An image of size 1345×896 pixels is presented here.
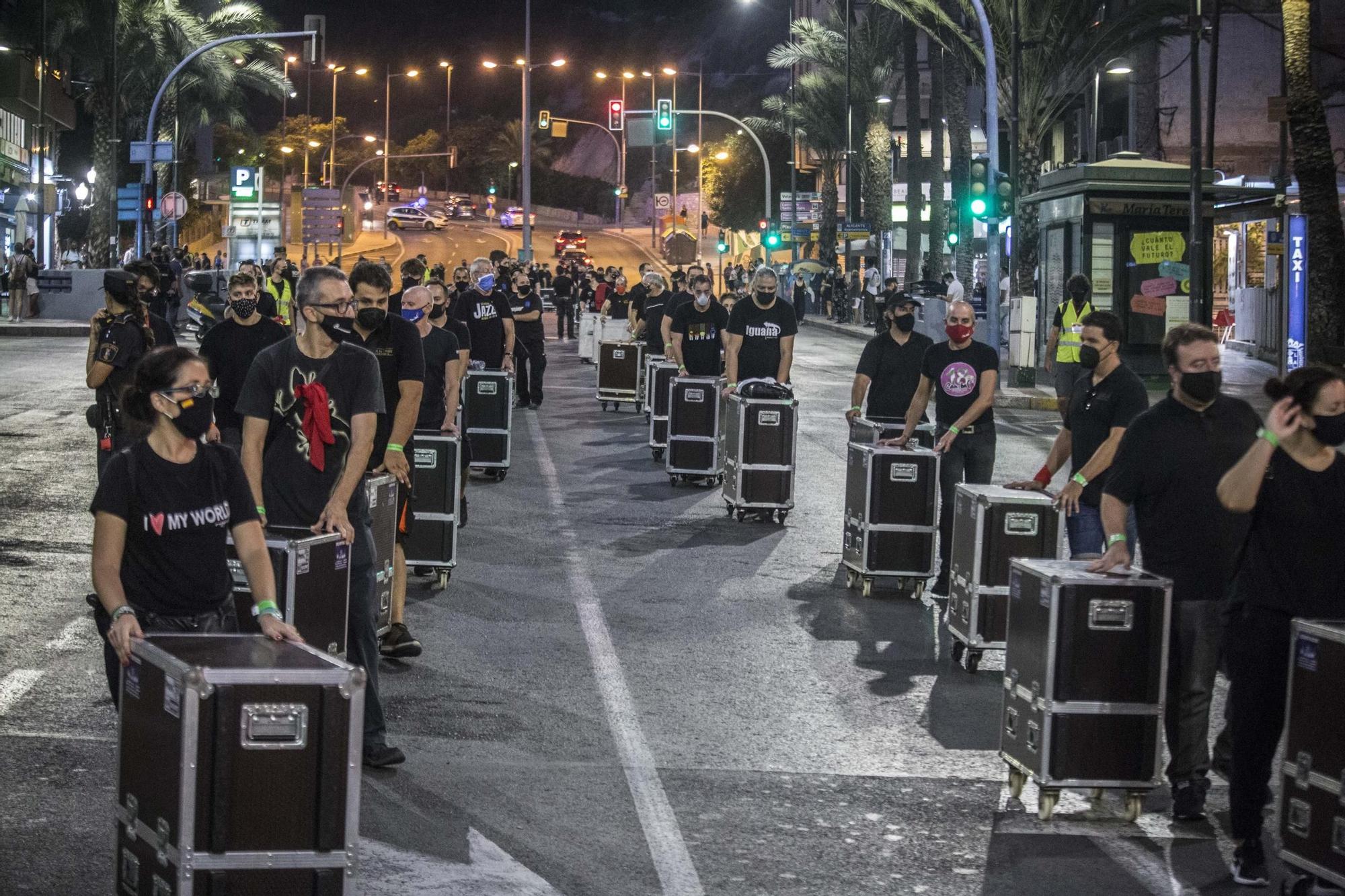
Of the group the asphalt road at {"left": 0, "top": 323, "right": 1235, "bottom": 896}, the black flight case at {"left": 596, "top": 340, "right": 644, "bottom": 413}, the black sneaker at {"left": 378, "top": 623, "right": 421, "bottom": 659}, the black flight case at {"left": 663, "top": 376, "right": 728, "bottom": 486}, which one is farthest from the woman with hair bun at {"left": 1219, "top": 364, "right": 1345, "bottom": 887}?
the black flight case at {"left": 596, "top": 340, "right": 644, "bottom": 413}

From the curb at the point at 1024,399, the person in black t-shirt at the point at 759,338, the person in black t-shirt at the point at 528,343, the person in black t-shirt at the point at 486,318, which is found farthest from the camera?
the curb at the point at 1024,399

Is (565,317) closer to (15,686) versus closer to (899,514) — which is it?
(899,514)

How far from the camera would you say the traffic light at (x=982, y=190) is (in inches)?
1127

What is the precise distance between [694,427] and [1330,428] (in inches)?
418

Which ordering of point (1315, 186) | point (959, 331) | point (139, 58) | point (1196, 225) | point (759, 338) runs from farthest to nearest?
point (139, 58)
point (1196, 225)
point (1315, 186)
point (759, 338)
point (959, 331)

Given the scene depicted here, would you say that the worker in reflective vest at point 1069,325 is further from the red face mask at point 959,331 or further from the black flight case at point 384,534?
the black flight case at point 384,534

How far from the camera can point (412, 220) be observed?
129500 millimetres

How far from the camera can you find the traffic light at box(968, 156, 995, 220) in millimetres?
28625

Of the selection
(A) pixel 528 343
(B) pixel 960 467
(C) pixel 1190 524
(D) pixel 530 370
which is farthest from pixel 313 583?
(D) pixel 530 370

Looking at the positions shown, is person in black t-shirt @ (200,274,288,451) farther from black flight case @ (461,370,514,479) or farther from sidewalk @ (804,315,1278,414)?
sidewalk @ (804,315,1278,414)

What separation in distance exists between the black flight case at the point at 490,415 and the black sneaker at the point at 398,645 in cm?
694

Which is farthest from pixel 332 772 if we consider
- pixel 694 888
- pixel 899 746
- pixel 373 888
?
pixel 899 746

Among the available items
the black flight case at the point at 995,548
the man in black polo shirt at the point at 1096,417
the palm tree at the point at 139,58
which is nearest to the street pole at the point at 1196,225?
the black flight case at the point at 995,548

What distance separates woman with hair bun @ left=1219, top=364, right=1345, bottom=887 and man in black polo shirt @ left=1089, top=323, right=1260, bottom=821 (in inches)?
22.8
